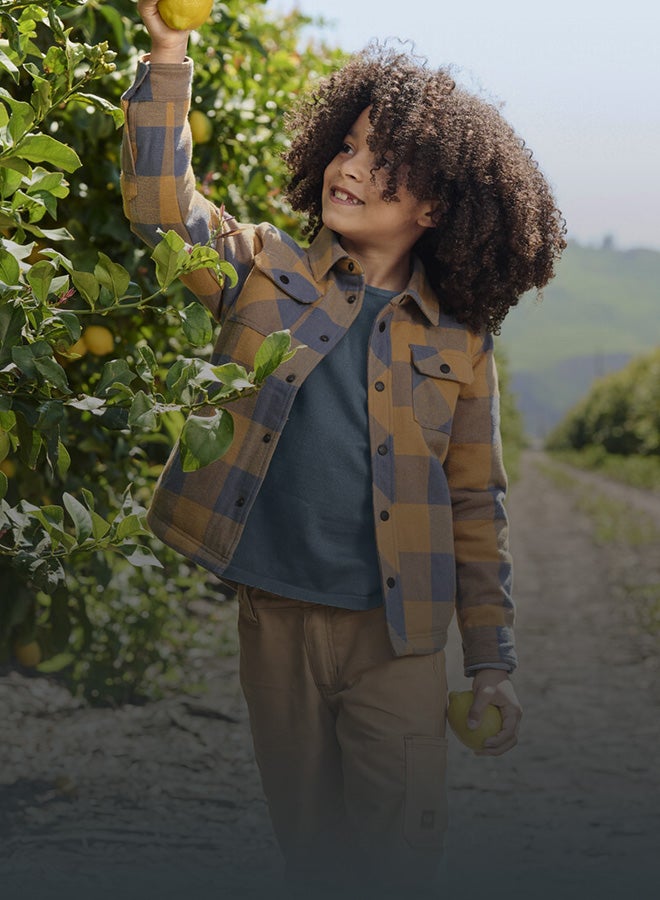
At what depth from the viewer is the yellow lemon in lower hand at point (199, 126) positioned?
285cm

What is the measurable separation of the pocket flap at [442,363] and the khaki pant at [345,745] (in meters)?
0.39

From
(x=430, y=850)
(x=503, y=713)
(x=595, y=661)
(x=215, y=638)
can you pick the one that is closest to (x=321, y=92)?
(x=503, y=713)

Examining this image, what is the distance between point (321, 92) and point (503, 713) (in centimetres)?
113

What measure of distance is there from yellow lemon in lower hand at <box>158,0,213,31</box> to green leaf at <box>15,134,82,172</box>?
1.03 ft

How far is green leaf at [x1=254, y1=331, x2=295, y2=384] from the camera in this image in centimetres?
137

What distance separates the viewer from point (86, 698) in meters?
4.09

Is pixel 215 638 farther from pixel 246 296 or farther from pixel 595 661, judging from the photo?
pixel 246 296

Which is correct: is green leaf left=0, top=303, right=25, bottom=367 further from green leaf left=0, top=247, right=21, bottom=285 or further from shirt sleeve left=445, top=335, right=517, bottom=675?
shirt sleeve left=445, top=335, right=517, bottom=675

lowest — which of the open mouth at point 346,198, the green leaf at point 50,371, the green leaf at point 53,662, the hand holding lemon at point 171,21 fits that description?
the green leaf at point 53,662

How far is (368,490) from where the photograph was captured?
2.02 metres

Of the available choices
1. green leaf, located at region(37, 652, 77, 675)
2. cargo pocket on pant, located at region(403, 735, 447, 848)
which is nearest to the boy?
cargo pocket on pant, located at region(403, 735, 447, 848)

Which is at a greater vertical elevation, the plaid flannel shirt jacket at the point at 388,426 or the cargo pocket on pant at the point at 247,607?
the plaid flannel shirt jacket at the point at 388,426

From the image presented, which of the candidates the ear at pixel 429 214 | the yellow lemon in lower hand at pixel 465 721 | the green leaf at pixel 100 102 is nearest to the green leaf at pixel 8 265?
the green leaf at pixel 100 102

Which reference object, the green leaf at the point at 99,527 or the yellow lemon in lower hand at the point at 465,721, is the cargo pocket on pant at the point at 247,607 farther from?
the green leaf at the point at 99,527
